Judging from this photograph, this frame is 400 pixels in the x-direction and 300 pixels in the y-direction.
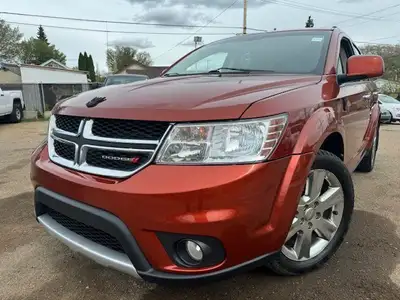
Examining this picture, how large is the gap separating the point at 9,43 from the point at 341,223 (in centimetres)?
5402

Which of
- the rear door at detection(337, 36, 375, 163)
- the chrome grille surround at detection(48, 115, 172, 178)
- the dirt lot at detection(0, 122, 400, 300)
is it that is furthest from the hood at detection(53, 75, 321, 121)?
the dirt lot at detection(0, 122, 400, 300)

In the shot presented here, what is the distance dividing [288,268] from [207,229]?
0.79 meters

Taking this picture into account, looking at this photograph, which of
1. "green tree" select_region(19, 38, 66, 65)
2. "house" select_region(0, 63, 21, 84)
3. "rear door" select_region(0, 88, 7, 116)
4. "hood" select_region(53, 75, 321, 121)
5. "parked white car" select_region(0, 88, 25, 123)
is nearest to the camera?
"hood" select_region(53, 75, 321, 121)

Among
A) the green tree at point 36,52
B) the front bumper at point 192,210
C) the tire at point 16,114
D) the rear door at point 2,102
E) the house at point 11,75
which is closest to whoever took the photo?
the front bumper at point 192,210

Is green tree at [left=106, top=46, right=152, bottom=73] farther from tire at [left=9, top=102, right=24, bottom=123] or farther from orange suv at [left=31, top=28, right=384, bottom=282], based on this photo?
orange suv at [left=31, top=28, right=384, bottom=282]

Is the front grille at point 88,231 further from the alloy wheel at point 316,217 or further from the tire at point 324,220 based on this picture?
the alloy wheel at point 316,217

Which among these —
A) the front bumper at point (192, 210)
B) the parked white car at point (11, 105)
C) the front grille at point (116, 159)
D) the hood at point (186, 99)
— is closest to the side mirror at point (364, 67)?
the hood at point (186, 99)

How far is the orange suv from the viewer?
5.49 feet

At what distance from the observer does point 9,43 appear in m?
47.6

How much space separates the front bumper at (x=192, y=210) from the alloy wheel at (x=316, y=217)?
286 mm

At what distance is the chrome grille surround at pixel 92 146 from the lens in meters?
1.77

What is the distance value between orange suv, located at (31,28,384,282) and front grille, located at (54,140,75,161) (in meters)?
0.01

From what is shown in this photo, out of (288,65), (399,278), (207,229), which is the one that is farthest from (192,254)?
(288,65)

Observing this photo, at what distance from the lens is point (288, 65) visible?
279cm
